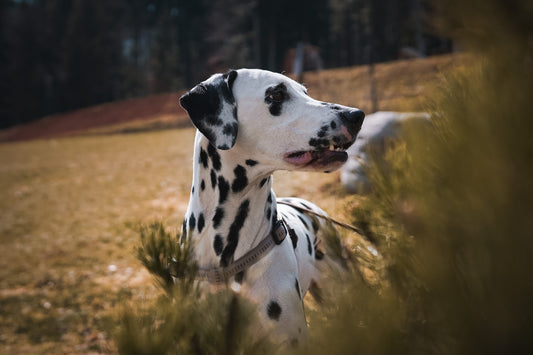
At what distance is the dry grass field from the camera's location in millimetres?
4598

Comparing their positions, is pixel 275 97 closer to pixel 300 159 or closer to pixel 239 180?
pixel 300 159

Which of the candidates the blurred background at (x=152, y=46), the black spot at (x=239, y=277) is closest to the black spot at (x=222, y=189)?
the black spot at (x=239, y=277)

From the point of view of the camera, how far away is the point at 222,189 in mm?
2537

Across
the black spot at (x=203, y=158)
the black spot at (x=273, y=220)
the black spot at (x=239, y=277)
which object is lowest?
the black spot at (x=239, y=277)

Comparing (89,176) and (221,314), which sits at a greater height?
(221,314)

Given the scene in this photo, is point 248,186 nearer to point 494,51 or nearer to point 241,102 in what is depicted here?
point 241,102

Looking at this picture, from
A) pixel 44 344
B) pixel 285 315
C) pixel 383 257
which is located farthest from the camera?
pixel 44 344

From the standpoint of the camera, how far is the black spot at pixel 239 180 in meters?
2.50

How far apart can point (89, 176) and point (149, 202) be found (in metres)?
6.28

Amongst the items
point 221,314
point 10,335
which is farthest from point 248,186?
point 10,335

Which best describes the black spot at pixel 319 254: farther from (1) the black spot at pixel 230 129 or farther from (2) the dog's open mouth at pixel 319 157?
(1) the black spot at pixel 230 129

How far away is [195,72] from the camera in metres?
53.6

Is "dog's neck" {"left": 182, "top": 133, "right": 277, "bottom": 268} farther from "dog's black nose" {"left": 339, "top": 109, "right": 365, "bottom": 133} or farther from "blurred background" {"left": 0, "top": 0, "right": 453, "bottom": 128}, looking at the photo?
"blurred background" {"left": 0, "top": 0, "right": 453, "bottom": 128}

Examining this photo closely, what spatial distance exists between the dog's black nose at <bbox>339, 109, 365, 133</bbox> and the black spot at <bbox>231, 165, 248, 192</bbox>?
0.68 m
